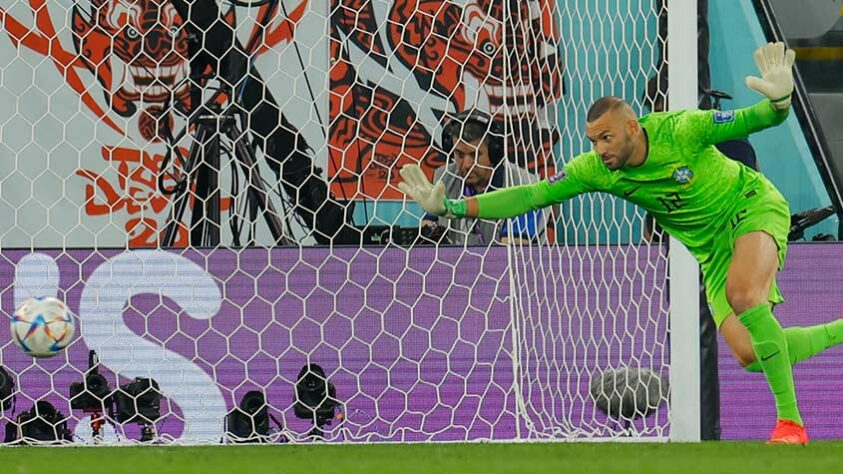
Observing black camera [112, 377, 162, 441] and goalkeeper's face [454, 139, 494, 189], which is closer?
black camera [112, 377, 162, 441]

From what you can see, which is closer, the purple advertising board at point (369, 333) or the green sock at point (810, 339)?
the green sock at point (810, 339)

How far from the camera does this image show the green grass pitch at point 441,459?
4.43 meters

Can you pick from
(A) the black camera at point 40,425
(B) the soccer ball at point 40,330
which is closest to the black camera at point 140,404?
(A) the black camera at point 40,425

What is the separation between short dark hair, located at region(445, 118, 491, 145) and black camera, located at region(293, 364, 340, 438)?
131cm

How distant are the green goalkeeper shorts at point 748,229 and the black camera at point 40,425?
3007mm

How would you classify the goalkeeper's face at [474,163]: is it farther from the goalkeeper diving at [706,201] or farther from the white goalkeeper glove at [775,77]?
the white goalkeeper glove at [775,77]

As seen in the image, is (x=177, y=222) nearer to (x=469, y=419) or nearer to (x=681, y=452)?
(x=469, y=419)

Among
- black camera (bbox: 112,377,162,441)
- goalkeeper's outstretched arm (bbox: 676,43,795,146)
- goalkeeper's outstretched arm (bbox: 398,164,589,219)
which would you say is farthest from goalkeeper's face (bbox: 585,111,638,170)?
black camera (bbox: 112,377,162,441)

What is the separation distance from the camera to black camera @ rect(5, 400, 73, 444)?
22.9ft

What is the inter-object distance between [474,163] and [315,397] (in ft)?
4.47

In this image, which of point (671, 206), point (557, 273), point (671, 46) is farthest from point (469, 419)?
point (671, 46)

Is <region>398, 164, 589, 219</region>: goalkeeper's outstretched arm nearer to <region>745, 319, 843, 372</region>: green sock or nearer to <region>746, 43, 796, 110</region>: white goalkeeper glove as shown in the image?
<region>746, 43, 796, 110</region>: white goalkeeper glove

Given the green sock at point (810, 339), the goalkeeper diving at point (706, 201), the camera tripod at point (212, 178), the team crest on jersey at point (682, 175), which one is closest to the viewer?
the goalkeeper diving at point (706, 201)

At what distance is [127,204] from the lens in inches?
287
